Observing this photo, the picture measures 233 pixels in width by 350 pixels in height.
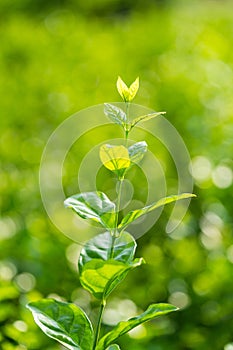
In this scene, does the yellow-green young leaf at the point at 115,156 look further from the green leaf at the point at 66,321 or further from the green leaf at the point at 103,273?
the green leaf at the point at 66,321

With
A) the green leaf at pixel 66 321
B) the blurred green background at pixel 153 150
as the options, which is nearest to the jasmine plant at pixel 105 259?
the green leaf at pixel 66 321

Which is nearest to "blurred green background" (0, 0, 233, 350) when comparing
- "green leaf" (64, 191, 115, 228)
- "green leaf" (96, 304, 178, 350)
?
"green leaf" (96, 304, 178, 350)

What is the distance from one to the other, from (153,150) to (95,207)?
1.73 meters

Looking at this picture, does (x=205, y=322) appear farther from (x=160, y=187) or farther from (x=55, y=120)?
(x=55, y=120)

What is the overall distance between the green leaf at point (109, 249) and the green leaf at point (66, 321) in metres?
0.08

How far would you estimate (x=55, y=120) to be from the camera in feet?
12.0

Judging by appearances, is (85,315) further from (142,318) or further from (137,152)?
(137,152)

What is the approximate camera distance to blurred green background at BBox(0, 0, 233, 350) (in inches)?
76.6

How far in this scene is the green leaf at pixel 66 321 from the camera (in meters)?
1.21

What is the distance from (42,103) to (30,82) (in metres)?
0.29

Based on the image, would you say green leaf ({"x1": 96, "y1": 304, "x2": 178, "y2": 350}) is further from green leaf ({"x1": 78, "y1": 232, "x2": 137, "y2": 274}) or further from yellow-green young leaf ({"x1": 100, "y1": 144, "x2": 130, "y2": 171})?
yellow-green young leaf ({"x1": 100, "y1": 144, "x2": 130, "y2": 171})

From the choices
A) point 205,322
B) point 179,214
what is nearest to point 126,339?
point 205,322

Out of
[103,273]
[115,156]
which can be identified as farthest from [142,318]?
[115,156]

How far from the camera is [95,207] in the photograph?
47.3 inches
